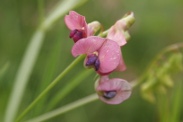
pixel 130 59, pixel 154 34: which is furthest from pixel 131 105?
pixel 154 34

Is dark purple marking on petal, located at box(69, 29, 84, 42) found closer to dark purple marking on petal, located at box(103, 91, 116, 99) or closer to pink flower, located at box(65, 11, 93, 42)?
pink flower, located at box(65, 11, 93, 42)

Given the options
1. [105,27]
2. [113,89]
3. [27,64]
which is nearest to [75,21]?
[113,89]

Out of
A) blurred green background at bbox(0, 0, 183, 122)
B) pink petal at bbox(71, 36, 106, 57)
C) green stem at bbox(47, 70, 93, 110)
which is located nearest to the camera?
pink petal at bbox(71, 36, 106, 57)

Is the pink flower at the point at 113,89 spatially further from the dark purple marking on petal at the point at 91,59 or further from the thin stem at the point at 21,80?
the thin stem at the point at 21,80

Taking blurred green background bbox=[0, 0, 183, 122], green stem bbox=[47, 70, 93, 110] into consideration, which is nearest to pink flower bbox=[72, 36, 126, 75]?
green stem bbox=[47, 70, 93, 110]

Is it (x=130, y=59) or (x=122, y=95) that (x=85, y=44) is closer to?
(x=122, y=95)

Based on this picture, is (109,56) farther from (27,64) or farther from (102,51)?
(27,64)
